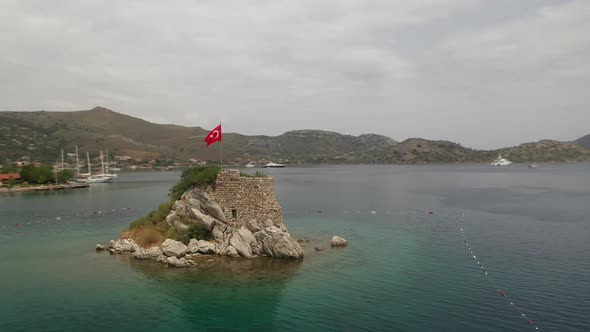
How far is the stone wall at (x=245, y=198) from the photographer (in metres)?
33.8

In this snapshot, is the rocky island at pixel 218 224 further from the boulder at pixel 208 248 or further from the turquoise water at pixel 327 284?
the turquoise water at pixel 327 284

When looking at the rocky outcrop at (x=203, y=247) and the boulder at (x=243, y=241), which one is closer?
the boulder at (x=243, y=241)

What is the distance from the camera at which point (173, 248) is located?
3100 cm

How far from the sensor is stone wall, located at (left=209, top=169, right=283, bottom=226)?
111ft

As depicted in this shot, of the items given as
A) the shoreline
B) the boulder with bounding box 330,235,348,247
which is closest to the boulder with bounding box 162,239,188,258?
the boulder with bounding box 330,235,348,247

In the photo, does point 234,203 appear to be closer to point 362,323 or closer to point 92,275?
point 92,275

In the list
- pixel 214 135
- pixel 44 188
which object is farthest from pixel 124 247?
pixel 44 188

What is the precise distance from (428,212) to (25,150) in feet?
690

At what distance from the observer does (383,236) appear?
40.8 metres

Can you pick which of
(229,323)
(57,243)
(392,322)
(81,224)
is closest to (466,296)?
(392,322)

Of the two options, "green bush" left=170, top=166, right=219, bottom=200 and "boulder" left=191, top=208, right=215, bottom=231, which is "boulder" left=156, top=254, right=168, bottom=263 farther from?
"green bush" left=170, top=166, right=219, bottom=200

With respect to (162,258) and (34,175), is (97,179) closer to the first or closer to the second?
(34,175)

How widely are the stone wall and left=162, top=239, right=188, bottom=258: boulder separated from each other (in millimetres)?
4681

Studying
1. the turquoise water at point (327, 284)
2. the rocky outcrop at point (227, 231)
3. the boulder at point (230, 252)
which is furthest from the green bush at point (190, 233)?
the turquoise water at point (327, 284)
